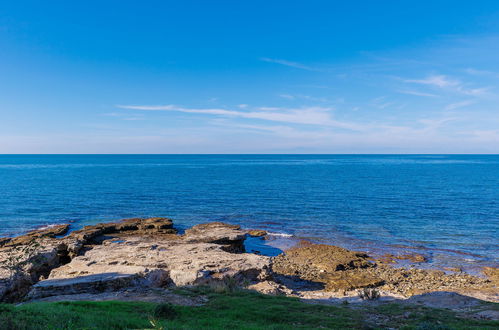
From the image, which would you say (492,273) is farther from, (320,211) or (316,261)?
(320,211)

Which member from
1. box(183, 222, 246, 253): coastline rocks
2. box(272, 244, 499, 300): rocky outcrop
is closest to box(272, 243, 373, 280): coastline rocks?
box(272, 244, 499, 300): rocky outcrop

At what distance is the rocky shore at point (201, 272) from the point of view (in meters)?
20.7

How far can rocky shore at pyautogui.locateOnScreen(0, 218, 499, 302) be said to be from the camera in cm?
2069

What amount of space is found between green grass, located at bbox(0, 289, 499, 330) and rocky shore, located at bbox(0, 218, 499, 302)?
12.4ft

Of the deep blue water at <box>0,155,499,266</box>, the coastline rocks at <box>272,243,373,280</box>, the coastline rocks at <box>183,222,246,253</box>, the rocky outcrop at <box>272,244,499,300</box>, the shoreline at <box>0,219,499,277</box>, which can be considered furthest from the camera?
the deep blue water at <box>0,155,499,266</box>

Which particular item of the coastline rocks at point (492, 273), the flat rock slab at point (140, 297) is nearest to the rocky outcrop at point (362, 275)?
the coastline rocks at point (492, 273)

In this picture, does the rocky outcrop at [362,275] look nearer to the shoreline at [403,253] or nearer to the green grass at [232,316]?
the shoreline at [403,253]

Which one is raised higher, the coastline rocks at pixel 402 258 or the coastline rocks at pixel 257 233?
the coastline rocks at pixel 257 233

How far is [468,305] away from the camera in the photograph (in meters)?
19.6

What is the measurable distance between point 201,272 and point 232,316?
9.11 m

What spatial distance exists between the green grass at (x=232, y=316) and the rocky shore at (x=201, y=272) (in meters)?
3.79

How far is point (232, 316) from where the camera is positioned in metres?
14.8

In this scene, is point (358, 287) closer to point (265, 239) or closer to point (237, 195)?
point (265, 239)

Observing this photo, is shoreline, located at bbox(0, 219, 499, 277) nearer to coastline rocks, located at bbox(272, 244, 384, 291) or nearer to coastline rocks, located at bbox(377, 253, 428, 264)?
coastline rocks, located at bbox(377, 253, 428, 264)
